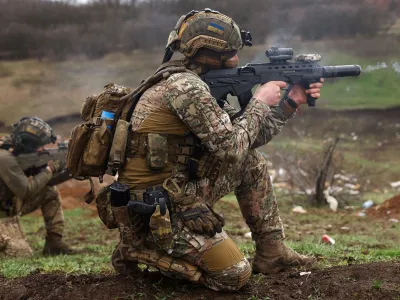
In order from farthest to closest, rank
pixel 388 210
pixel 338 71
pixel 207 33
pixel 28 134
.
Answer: pixel 388 210
pixel 28 134
pixel 338 71
pixel 207 33

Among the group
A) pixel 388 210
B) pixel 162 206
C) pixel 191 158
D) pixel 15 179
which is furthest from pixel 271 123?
pixel 388 210

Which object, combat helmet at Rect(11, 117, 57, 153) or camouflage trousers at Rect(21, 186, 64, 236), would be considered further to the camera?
camouflage trousers at Rect(21, 186, 64, 236)

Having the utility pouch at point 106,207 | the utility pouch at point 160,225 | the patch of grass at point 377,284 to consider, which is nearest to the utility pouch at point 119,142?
the utility pouch at point 106,207

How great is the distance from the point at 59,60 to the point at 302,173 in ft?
29.2

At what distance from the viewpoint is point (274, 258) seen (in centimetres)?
464

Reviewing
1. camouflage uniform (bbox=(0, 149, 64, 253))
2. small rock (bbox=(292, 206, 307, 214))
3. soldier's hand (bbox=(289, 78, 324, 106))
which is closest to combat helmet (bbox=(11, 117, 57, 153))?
camouflage uniform (bbox=(0, 149, 64, 253))

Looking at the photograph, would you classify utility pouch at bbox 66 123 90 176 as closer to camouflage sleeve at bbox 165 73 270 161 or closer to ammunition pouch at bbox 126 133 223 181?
ammunition pouch at bbox 126 133 223 181

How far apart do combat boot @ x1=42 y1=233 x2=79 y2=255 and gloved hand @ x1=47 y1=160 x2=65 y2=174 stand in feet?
2.83

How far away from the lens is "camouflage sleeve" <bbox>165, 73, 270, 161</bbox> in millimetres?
3828

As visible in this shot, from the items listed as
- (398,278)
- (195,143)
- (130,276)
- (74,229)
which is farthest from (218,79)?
(74,229)

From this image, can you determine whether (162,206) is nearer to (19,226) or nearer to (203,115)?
→ (203,115)

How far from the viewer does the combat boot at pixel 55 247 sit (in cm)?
751

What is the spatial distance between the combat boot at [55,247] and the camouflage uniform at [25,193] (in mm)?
67

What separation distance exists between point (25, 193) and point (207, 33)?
13.1 feet
